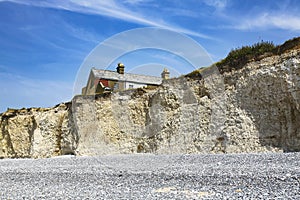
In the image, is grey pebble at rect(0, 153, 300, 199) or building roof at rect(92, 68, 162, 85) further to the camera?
building roof at rect(92, 68, 162, 85)

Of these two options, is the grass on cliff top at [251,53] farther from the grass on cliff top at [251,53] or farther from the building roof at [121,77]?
the building roof at [121,77]

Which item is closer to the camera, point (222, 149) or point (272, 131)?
point (272, 131)

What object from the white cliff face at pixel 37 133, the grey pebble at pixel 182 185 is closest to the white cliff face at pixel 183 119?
the white cliff face at pixel 37 133

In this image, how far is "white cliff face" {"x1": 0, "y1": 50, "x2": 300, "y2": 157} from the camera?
561 inches

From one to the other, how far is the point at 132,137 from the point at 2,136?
1507 centimetres

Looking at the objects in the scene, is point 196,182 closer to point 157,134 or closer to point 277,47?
point 277,47

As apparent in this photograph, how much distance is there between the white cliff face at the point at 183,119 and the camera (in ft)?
46.8

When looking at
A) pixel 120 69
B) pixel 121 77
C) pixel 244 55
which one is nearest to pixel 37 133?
pixel 121 77

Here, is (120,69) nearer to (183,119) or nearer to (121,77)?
(121,77)

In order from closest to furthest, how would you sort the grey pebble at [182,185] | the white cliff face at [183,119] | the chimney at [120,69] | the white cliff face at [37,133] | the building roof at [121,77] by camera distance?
the grey pebble at [182,185] → the white cliff face at [183,119] → the white cliff face at [37,133] → the building roof at [121,77] → the chimney at [120,69]

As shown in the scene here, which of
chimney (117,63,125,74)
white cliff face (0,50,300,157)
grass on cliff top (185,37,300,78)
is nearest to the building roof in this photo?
chimney (117,63,125,74)

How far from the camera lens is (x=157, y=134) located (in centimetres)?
1944

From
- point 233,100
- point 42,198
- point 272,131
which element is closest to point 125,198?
point 42,198

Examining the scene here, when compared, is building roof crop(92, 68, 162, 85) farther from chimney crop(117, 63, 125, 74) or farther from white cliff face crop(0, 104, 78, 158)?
white cliff face crop(0, 104, 78, 158)
